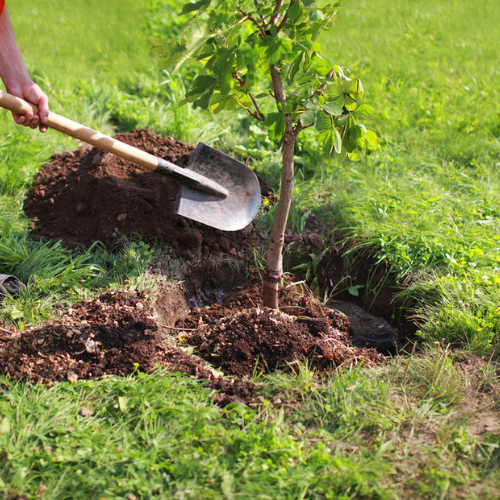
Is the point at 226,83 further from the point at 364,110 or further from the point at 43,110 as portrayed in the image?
the point at 43,110

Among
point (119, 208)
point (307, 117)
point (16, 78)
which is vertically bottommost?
point (119, 208)

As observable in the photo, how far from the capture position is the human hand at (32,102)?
8.84ft

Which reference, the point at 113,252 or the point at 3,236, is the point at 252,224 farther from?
the point at 3,236

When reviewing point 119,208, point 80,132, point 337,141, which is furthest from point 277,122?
point 119,208

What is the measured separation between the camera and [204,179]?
3.14 meters

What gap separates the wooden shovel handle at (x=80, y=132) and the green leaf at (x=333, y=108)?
1.34 meters

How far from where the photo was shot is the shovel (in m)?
2.78

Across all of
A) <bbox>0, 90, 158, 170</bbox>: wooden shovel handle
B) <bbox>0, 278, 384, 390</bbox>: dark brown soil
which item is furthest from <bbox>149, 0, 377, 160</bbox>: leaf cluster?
<bbox>0, 278, 384, 390</bbox>: dark brown soil

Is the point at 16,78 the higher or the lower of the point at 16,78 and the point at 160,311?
the higher

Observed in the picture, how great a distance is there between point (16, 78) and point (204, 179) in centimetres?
138

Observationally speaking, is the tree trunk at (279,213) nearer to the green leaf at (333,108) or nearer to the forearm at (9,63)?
the green leaf at (333,108)

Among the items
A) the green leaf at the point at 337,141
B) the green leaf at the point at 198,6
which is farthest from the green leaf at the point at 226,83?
the green leaf at the point at 337,141

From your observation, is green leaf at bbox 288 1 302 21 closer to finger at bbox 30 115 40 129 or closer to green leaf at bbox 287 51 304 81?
green leaf at bbox 287 51 304 81

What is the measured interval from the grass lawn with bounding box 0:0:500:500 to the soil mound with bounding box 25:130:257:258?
0.60 ft
